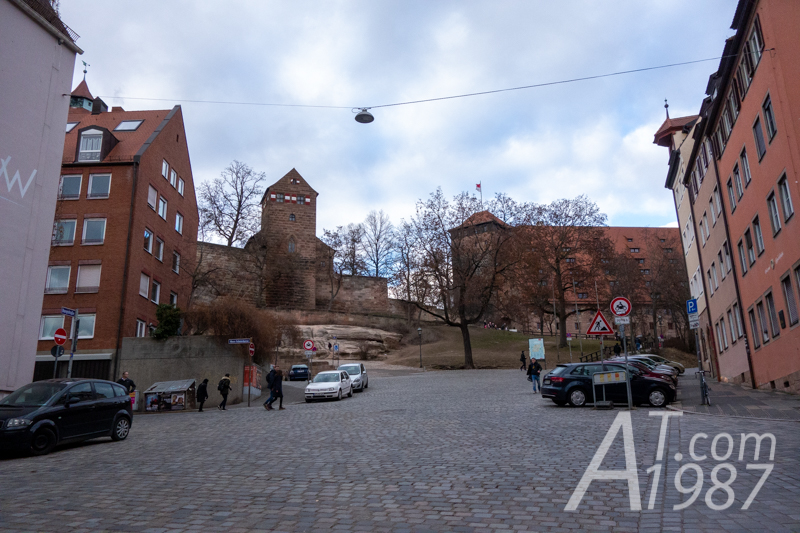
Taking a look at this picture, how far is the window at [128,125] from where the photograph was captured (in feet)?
130

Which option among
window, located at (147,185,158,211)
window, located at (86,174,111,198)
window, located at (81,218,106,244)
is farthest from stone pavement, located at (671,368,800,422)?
window, located at (86,174,111,198)

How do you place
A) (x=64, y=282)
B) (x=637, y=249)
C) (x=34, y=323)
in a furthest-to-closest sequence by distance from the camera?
1. (x=637, y=249)
2. (x=64, y=282)
3. (x=34, y=323)

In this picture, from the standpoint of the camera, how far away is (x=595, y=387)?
64.0ft

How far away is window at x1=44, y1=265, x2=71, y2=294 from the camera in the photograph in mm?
32969

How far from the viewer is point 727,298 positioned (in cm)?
2936

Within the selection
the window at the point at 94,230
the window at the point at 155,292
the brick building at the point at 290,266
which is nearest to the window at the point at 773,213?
the window at the point at 94,230

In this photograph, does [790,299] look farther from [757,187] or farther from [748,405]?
[748,405]

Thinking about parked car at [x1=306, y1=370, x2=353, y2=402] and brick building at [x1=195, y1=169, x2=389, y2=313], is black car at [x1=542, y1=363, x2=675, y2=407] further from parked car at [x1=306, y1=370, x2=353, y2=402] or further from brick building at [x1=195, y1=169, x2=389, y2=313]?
brick building at [x1=195, y1=169, x2=389, y2=313]

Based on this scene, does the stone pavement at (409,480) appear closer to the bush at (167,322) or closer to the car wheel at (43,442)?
the car wheel at (43,442)

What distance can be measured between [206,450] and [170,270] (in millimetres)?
29626

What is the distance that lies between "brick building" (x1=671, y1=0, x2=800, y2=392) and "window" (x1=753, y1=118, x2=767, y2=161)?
34 millimetres

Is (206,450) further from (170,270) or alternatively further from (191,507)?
(170,270)

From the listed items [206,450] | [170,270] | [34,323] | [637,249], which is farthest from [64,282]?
[637,249]

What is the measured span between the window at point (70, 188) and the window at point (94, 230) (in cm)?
183
